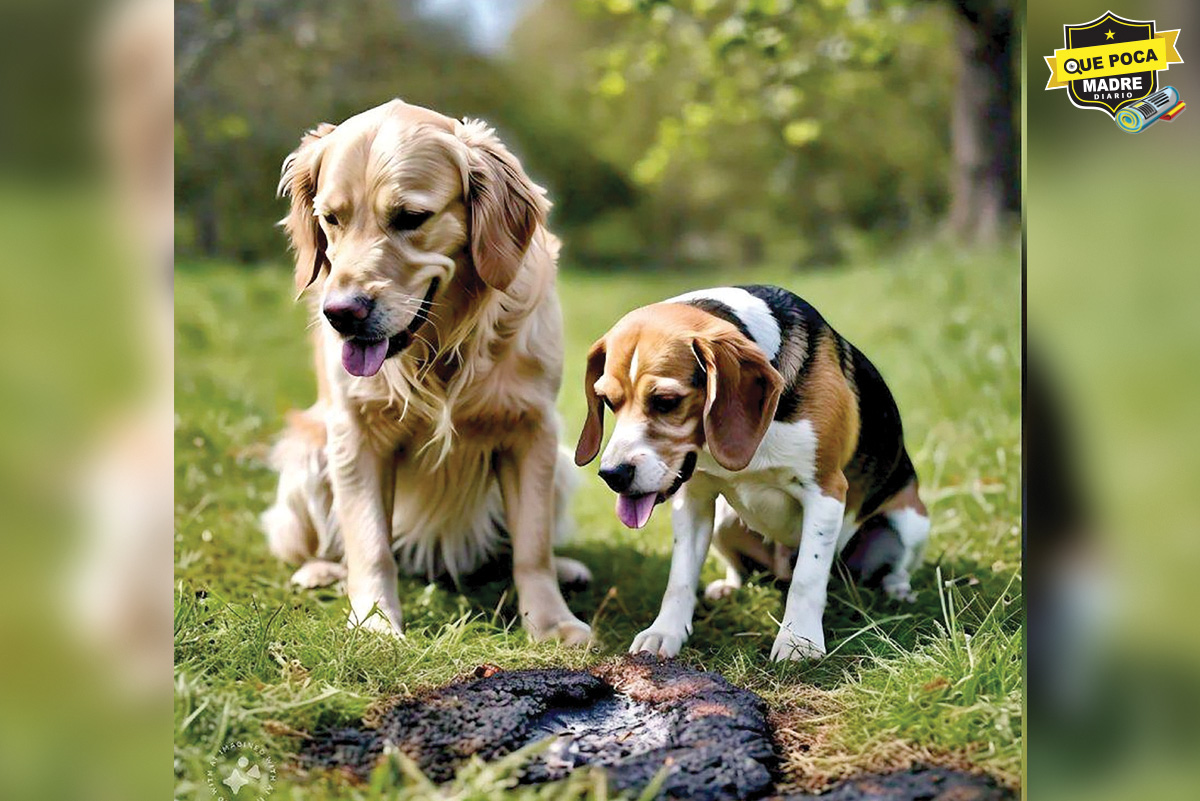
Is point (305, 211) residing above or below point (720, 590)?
above

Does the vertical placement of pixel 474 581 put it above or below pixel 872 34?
below

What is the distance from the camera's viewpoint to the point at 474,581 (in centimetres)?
458

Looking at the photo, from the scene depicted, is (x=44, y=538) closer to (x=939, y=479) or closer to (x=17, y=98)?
(x=17, y=98)

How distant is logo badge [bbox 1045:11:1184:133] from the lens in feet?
11.6

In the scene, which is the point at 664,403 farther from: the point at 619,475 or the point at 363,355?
the point at 363,355

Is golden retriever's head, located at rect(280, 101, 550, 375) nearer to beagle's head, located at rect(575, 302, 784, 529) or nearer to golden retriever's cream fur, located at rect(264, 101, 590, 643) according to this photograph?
golden retriever's cream fur, located at rect(264, 101, 590, 643)

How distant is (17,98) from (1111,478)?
11.7 feet

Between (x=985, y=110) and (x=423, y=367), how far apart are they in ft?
8.37

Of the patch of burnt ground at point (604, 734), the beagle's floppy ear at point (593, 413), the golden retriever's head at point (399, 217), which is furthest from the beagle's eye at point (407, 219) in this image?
the patch of burnt ground at point (604, 734)

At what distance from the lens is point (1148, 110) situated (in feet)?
11.7

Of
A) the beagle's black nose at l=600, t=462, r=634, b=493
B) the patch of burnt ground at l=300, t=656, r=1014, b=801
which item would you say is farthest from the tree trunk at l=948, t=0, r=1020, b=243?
the patch of burnt ground at l=300, t=656, r=1014, b=801

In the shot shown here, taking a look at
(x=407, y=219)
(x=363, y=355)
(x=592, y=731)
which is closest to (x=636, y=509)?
(x=592, y=731)

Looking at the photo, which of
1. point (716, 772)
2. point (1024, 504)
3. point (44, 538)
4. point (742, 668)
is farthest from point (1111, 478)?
point (44, 538)

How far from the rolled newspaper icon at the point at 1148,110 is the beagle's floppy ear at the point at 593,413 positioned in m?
1.74
